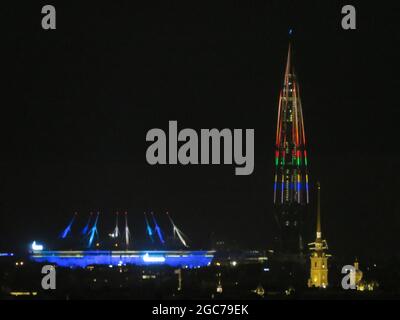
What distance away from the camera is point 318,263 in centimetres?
2381

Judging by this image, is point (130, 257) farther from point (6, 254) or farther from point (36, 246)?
point (6, 254)

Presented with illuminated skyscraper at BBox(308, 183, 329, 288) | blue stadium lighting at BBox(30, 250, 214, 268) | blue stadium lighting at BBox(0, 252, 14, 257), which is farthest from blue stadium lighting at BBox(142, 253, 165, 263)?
illuminated skyscraper at BBox(308, 183, 329, 288)

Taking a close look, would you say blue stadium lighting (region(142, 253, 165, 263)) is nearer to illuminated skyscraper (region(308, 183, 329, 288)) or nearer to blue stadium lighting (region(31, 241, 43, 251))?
blue stadium lighting (region(31, 241, 43, 251))

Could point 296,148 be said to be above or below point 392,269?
above

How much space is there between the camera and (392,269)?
78.5ft

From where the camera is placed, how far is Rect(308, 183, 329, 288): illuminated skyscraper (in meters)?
23.2

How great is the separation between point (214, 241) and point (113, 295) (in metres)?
14.8

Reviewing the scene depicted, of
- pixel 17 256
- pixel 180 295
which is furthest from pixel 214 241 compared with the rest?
pixel 180 295

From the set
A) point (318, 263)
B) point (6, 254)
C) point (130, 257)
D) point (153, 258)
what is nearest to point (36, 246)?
point (130, 257)

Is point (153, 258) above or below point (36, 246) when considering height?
below

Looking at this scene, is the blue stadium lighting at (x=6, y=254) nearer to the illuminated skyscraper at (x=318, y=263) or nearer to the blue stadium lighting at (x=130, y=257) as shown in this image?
the blue stadium lighting at (x=130, y=257)

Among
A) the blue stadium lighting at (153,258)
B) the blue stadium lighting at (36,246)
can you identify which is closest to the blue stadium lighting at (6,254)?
the blue stadium lighting at (36,246)
